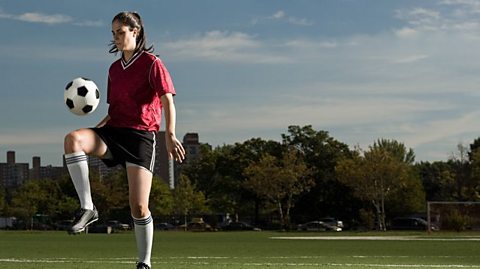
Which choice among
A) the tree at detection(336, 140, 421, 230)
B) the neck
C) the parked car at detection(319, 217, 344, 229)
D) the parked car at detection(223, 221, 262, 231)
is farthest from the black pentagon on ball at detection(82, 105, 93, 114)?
the parked car at detection(223, 221, 262, 231)

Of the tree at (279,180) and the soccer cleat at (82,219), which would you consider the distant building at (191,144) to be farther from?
the soccer cleat at (82,219)

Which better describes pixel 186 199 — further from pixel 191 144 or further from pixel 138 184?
pixel 138 184

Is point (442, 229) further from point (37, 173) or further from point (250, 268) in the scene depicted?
point (37, 173)

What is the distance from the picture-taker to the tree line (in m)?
79.8

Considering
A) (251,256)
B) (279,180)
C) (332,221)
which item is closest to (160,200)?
(279,180)

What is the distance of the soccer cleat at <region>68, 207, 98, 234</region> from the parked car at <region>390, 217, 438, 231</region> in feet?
238

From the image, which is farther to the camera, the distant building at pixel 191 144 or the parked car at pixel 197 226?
the distant building at pixel 191 144

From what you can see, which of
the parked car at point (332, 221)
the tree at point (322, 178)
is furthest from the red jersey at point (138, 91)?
the tree at point (322, 178)

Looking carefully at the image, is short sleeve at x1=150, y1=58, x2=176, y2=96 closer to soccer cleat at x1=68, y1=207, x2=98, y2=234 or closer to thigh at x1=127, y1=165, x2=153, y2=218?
thigh at x1=127, y1=165, x2=153, y2=218

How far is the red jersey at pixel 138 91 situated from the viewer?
29.9 feet

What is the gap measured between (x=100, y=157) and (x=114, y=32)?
52.3 inches

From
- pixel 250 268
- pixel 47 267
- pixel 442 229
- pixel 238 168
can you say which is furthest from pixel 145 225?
pixel 238 168

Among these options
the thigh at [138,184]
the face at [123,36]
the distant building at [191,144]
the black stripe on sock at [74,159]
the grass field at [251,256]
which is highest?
the distant building at [191,144]

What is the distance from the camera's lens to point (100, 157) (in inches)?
357
